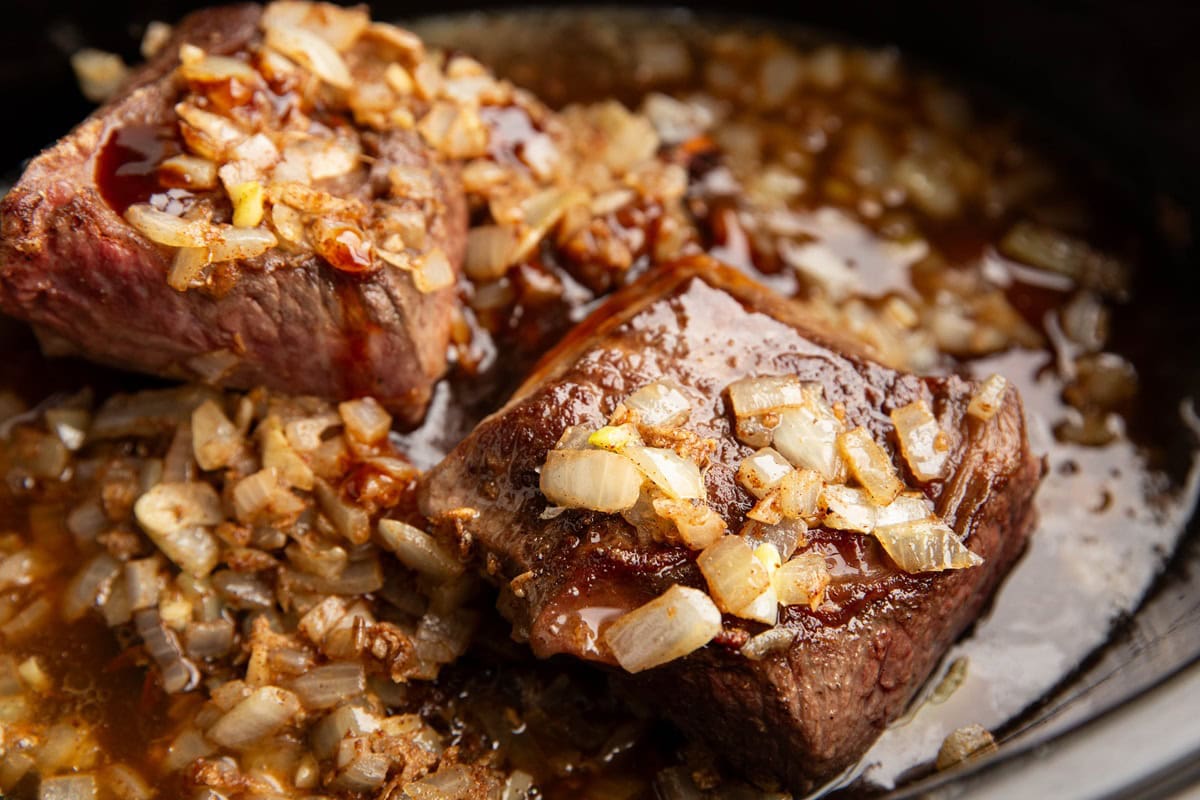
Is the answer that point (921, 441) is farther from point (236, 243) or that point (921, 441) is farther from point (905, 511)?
point (236, 243)

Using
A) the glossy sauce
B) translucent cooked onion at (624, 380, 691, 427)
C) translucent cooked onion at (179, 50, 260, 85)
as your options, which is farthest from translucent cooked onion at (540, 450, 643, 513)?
translucent cooked onion at (179, 50, 260, 85)

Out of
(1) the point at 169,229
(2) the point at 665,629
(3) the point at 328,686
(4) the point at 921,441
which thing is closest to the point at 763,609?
(2) the point at 665,629

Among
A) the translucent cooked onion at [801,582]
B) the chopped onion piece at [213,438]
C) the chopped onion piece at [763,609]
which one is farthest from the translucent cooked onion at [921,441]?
the chopped onion piece at [213,438]

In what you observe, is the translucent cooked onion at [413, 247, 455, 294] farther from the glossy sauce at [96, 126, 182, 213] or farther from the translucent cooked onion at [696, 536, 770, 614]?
the translucent cooked onion at [696, 536, 770, 614]

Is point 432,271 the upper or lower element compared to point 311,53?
lower

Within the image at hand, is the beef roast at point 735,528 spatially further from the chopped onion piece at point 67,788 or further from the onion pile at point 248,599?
the chopped onion piece at point 67,788

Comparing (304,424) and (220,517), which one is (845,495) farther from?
(220,517)

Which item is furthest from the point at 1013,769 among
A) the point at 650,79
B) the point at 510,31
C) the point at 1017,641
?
the point at 510,31
